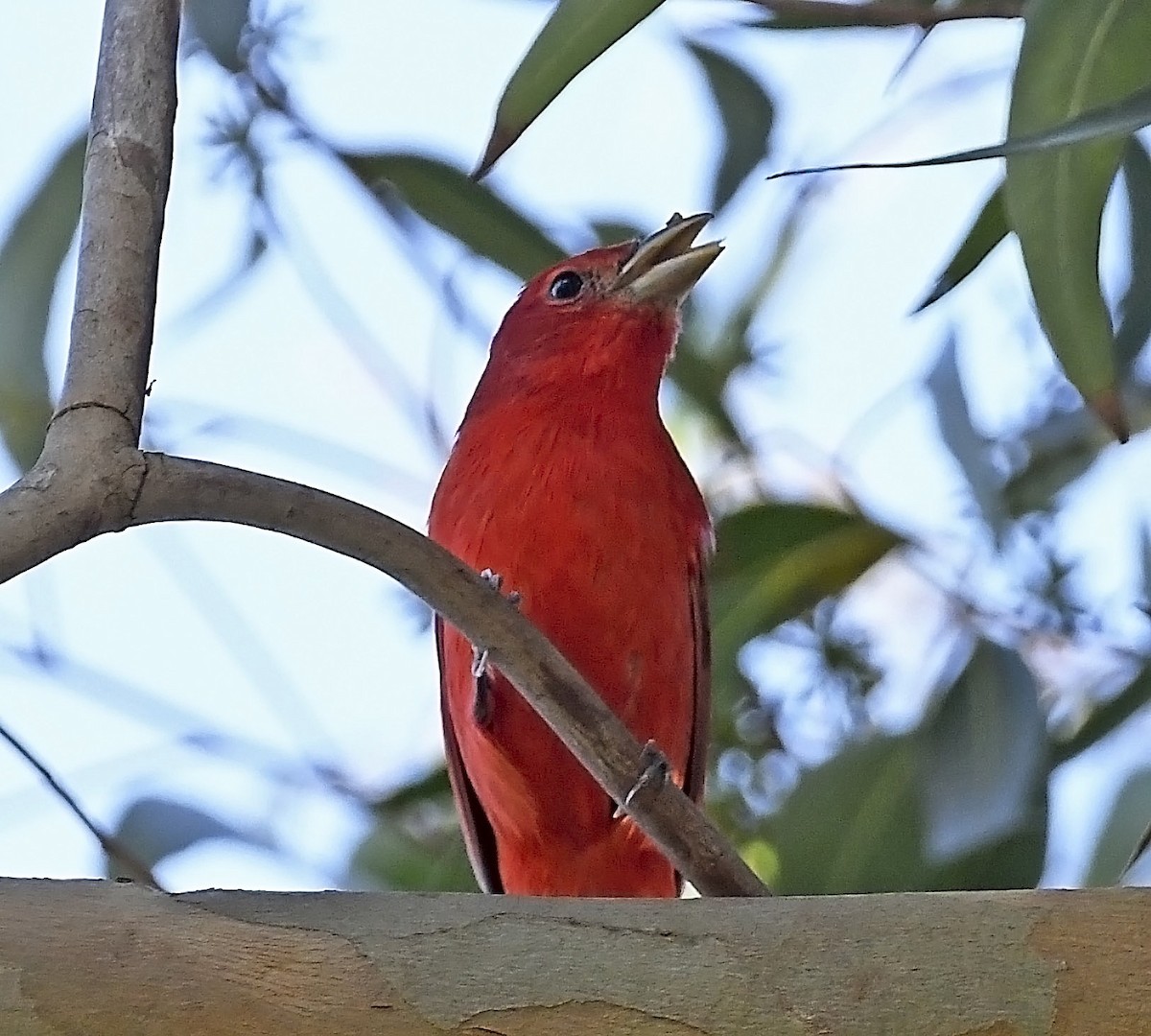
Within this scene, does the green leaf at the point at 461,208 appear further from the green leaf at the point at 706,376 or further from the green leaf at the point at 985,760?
the green leaf at the point at 985,760

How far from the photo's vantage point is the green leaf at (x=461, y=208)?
2.52m

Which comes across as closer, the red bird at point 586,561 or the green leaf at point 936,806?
the green leaf at point 936,806

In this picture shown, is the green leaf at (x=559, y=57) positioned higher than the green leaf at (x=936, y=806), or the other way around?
the green leaf at (x=559, y=57)

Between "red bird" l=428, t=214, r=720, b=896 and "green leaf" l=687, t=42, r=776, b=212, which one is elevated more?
"green leaf" l=687, t=42, r=776, b=212

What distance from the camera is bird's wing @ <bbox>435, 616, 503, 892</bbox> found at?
2396 millimetres

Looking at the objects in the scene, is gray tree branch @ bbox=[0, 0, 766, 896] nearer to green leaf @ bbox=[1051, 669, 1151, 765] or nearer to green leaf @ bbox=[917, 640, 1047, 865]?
green leaf @ bbox=[917, 640, 1047, 865]

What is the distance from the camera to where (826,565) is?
8.29 ft

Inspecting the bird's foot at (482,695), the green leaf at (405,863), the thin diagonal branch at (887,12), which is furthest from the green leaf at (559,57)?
the green leaf at (405,863)

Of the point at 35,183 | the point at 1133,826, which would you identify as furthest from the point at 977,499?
the point at 35,183

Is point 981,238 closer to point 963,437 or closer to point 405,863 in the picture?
point 963,437

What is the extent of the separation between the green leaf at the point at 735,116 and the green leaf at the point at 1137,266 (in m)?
0.54

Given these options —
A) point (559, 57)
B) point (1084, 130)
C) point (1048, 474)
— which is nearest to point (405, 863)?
point (1048, 474)

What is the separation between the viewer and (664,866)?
7.70 feet

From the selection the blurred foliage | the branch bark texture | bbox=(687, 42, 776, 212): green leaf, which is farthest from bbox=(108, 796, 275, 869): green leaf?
the branch bark texture
